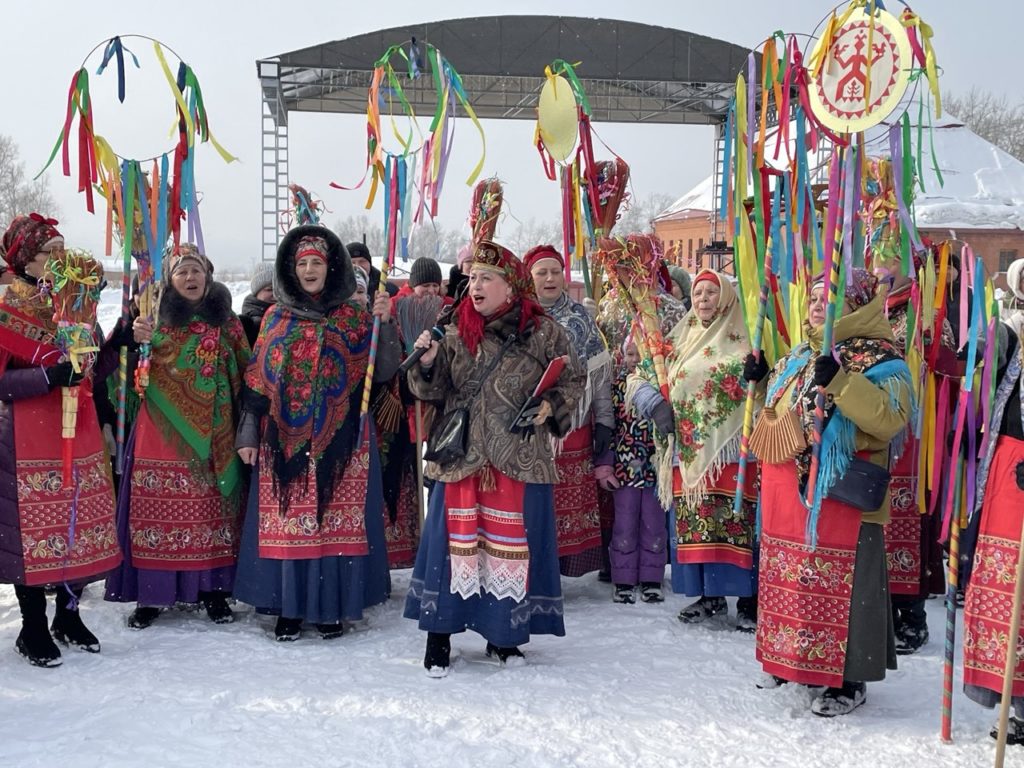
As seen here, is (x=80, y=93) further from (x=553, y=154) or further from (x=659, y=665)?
(x=659, y=665)

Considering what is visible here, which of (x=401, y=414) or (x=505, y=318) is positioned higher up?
(x=505, y=318)

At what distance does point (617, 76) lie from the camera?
52.0 ft

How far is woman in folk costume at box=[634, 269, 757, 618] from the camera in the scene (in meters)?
4.44

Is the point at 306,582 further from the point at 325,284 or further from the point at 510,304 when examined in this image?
the point at 510,304

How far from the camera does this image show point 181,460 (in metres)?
4.48

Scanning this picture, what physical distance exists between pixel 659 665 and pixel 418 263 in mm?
3060

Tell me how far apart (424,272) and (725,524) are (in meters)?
2.54

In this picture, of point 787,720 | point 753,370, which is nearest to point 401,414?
point 753,370

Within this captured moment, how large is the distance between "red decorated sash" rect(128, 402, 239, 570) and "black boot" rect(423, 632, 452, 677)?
1.29 metres

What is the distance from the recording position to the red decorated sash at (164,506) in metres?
4.48

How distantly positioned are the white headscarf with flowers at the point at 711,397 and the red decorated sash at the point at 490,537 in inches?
40.9

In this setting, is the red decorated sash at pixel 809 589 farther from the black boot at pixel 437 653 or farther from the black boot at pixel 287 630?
the black boot at pixel 287 630

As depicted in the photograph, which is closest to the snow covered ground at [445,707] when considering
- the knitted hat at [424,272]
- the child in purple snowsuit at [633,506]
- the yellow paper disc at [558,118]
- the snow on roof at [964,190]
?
the child in purple snowsuit at [633,506]

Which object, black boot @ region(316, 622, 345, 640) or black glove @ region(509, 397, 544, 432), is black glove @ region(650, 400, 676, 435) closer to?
black glove @ region(509, 397, 544, 432)
